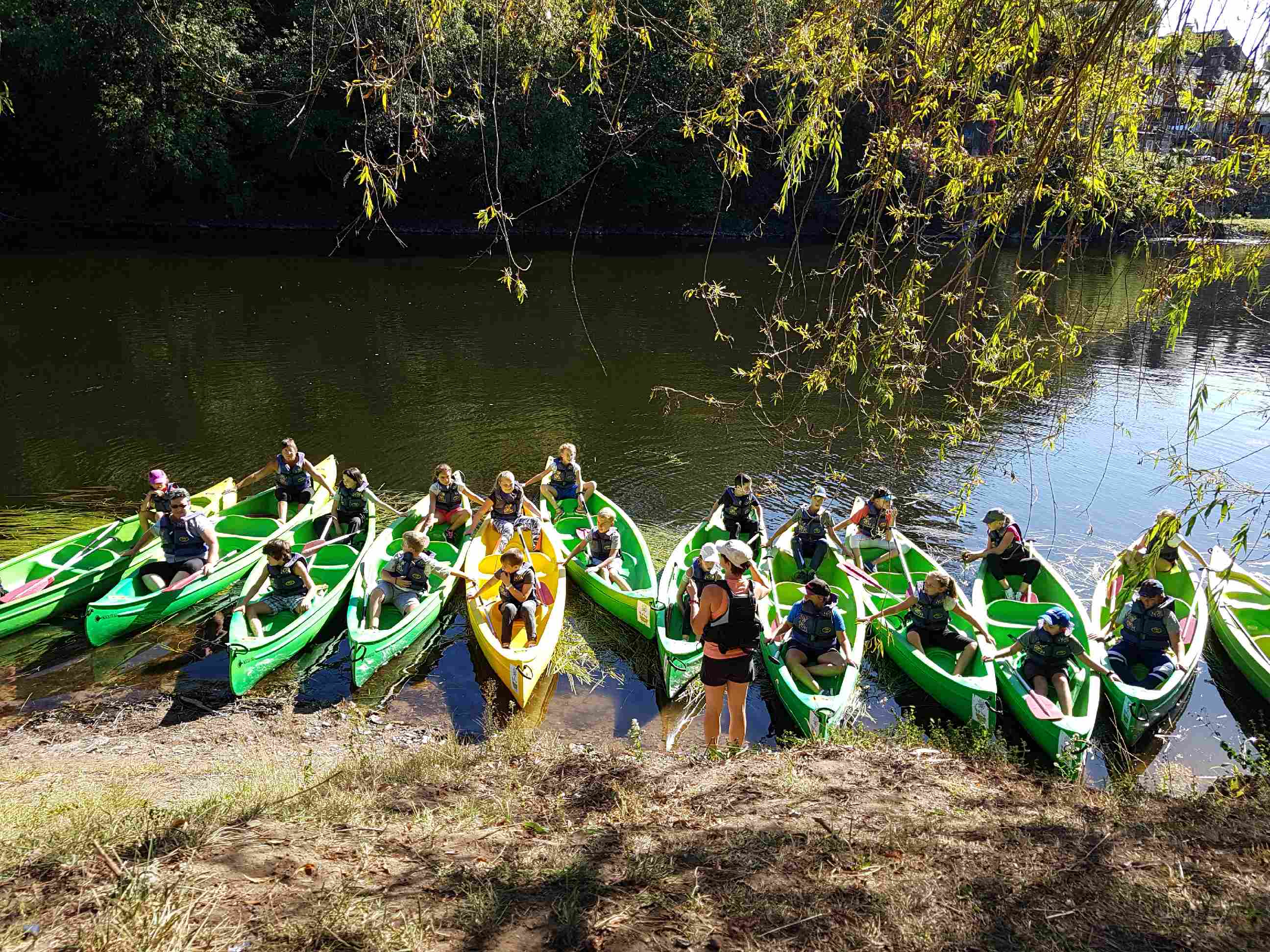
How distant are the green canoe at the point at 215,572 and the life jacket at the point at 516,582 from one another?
3481 millimetres

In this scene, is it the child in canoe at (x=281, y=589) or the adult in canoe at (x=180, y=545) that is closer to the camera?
the child in canoe at (x=281, y=589)

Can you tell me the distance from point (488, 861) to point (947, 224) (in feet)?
15.8

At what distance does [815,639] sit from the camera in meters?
8.42

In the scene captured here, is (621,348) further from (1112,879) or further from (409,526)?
(1112,879)

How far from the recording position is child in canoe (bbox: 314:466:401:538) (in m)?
11.8

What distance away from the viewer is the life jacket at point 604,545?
10875mm

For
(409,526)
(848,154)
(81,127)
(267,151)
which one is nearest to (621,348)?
(848,154)

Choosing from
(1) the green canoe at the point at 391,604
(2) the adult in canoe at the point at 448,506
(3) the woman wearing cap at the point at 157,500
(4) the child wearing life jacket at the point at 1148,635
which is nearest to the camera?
(4) the child wearing life jacket at the point at 1148,635

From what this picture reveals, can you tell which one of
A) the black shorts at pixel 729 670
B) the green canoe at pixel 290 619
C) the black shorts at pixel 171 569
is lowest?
the green canoe at pixel 290 619

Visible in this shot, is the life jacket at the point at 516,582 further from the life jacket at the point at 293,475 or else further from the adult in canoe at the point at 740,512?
the life jacket at the point at 293,475

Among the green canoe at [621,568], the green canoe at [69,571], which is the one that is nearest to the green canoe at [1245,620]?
the green canoe at [621,568]

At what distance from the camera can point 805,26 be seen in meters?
5.51

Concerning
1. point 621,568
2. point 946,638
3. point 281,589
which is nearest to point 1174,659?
point 946,638

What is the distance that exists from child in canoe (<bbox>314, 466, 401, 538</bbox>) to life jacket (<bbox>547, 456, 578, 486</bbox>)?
250 cm
